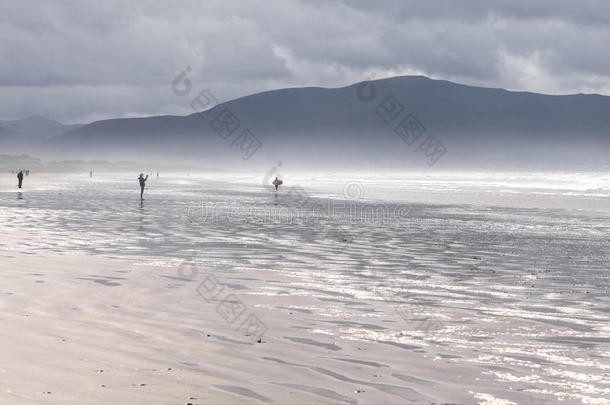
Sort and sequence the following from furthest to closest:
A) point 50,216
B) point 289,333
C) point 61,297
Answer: point 50,216 → point 61,297 → point 289,333

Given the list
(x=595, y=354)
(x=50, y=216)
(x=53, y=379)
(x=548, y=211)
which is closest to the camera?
(x=53, y=379)

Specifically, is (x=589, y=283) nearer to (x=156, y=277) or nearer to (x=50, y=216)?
(x=156, y=277)

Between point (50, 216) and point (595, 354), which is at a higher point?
point (50, 216)

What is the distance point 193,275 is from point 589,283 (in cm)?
928

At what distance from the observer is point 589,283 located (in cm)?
1681

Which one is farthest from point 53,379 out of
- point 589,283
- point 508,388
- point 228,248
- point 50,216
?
point 50,216

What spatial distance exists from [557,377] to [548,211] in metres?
38.2

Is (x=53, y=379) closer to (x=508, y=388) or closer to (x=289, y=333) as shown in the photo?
(x=289, y=333)

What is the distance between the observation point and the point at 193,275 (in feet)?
55.1

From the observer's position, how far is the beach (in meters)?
8.35

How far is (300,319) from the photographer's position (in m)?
12.3

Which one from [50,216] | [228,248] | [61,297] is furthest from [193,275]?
[50,216]

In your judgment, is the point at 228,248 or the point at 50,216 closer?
the point at 228,248

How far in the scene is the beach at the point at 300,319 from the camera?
8.35 m
